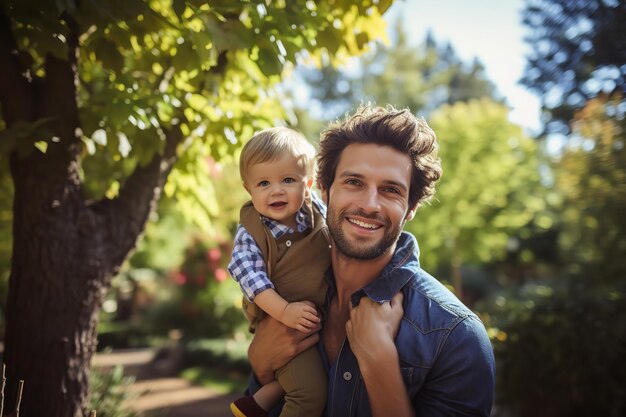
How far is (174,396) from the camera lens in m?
9.55

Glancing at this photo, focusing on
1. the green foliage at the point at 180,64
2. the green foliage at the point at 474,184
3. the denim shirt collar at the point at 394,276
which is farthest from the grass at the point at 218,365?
the green foliage at the point at 474,184

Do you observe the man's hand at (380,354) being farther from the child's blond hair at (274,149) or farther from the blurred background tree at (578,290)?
the blurred background tree at (578,290)

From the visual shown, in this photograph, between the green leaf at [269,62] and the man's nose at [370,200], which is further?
the green leaf at [269,62]

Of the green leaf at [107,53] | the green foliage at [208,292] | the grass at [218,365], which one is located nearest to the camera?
the green leaf at [107,53]

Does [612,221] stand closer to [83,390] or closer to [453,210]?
[83,390]

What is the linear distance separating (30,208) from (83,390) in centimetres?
110

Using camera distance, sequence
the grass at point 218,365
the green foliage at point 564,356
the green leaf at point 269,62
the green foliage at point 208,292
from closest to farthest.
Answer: the green leaf at point 269,62
the green foliage at point 564,356
the grass at point 218,365
the green foliage at point 208,292

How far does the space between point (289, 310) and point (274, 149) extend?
0.76m

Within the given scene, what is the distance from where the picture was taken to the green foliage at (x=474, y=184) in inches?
749

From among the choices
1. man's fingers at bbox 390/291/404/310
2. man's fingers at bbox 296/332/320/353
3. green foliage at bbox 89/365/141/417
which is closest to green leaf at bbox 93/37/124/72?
man's fingers at bbox 296/332/320/353

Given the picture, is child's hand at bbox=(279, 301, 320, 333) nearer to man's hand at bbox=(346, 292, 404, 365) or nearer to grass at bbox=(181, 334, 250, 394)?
man's hand at bbox=(346, 292, 404, 365)

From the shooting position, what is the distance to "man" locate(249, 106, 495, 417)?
2.07 metres

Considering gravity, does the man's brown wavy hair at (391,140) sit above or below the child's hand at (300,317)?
above

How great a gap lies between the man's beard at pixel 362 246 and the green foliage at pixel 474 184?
16032 mm
